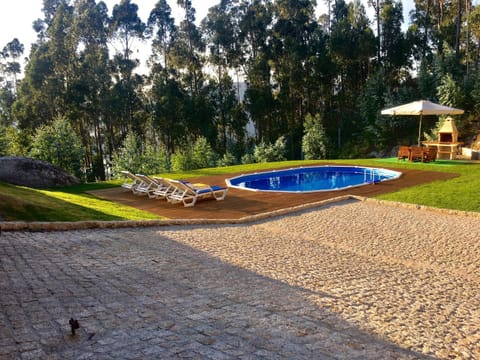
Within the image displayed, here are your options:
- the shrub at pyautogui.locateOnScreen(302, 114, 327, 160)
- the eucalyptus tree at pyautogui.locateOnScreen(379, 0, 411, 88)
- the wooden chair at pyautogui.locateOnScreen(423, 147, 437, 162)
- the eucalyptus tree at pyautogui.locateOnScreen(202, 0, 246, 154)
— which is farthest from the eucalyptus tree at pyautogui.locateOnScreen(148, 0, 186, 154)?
the wooden chair at pyautogui.locateOnScreen(423, 147, 437, 162)

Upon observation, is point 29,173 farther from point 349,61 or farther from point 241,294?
point 349,61

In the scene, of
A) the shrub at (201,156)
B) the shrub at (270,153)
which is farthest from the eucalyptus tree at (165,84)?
the shrub at (201,156)

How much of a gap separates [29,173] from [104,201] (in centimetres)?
426

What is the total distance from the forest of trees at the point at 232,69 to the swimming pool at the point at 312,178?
11493mm

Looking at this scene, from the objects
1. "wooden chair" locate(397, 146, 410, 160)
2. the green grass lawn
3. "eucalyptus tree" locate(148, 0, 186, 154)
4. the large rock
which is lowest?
the green grass lawn

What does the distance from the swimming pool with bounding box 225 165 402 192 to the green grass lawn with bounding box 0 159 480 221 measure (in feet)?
6.05

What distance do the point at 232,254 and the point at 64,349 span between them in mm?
3418

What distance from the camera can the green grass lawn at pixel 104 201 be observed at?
23.4 feet

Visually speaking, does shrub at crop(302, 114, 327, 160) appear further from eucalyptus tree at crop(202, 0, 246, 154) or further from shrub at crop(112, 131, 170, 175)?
shrub at crop(112, 131, 170, 175)

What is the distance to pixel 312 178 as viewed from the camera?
15477 mm

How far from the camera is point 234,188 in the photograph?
39.7 ft

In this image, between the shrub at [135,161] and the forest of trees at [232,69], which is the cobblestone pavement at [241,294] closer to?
the shrub at [135,161]

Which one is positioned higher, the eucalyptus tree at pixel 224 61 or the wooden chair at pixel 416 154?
the eucalyptus tree at pixel 224 61

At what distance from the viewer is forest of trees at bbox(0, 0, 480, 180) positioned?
29.5m
